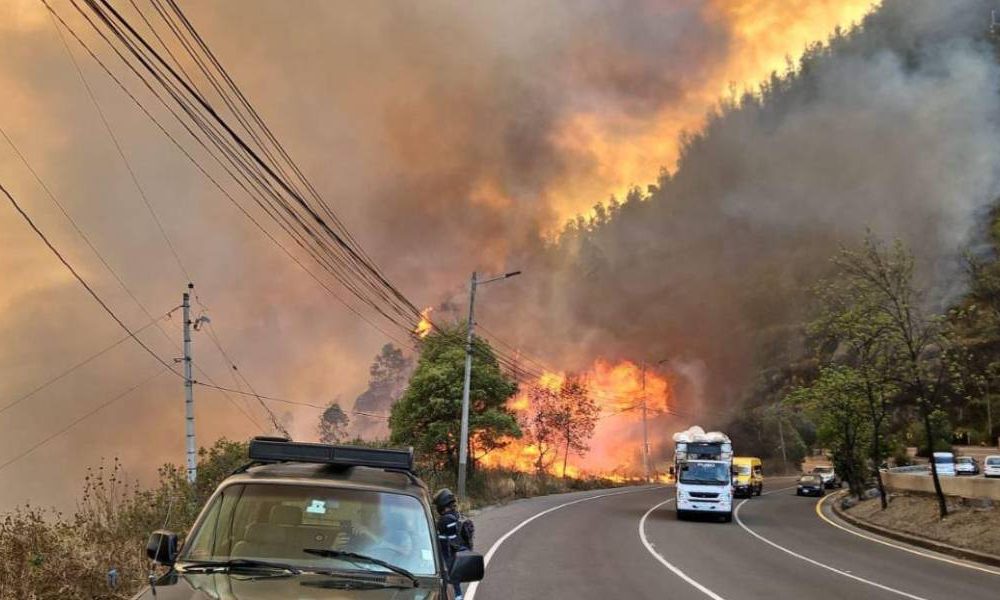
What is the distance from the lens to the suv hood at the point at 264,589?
11.5 ft

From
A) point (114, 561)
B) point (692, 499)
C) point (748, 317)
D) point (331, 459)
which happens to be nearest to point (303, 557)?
point (331, 459)

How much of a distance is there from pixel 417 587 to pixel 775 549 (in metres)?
15.5

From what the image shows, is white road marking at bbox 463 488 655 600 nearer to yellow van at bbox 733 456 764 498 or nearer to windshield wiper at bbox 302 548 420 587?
windshield wiper at bbox 302 548 420 587

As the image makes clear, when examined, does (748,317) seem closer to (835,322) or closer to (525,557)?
(835,322)

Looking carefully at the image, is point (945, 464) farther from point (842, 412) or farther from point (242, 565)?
Result: point (242, 565)

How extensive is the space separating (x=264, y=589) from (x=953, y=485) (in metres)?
24.0

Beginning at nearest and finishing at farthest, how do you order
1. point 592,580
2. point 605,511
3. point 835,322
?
point 592,580 → point 835,322 → point 605,511

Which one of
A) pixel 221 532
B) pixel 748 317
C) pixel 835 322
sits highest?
pixel 748 317

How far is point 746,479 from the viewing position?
40281mm

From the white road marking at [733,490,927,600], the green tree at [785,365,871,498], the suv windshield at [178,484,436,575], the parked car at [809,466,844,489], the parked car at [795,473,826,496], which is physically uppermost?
the green tree at [785,365,871,498]

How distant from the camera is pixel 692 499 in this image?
79.0 feet

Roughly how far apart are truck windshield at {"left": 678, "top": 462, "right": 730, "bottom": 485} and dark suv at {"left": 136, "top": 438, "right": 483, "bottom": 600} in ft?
70.5

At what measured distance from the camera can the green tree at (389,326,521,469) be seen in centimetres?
3400

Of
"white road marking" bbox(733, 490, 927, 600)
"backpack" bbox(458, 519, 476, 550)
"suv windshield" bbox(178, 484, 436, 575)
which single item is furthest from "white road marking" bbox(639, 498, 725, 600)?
"suv windshield" bbox(178, 484, 436, 575)
